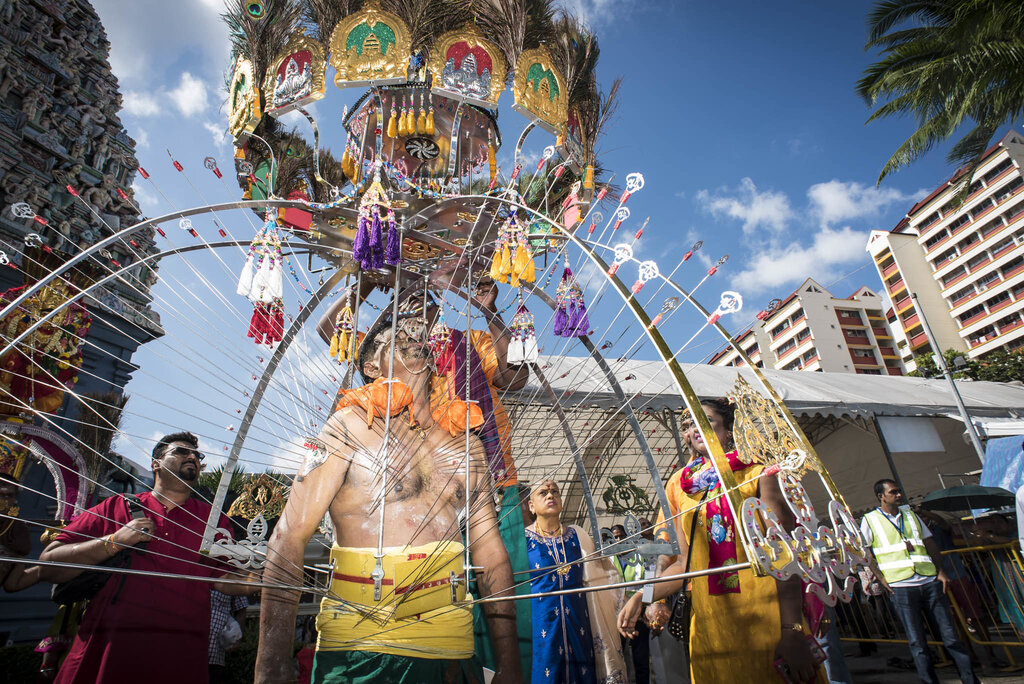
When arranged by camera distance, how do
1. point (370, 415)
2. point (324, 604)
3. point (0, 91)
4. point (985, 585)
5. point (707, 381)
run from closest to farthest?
point (324, 604) → point (370, 415) → point (985, 585) → point (0, 91) → point (707, 381)

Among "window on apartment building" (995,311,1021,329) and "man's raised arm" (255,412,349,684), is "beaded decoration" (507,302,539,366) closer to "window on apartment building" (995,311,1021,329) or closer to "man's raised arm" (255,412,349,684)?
"man's raised arm" (255,412,349,684)

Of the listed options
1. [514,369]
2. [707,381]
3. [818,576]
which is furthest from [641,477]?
[818,576]

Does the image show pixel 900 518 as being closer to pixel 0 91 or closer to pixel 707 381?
pixel 707 381

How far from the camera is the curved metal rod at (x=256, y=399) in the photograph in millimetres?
3090

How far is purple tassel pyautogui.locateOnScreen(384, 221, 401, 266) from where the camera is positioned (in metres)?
3.16

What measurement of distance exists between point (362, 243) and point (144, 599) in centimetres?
220

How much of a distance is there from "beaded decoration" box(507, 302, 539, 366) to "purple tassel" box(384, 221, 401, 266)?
0.93m

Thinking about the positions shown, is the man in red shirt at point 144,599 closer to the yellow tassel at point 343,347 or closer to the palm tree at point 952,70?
the yellow tassel at point 343,347

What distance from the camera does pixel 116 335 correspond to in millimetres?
9453

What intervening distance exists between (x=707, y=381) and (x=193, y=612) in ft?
27.5

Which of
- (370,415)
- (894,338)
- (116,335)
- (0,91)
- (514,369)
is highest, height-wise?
(894,338)

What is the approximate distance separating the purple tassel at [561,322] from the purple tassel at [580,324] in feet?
0.21

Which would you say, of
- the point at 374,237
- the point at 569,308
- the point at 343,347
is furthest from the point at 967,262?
the point at 374,237

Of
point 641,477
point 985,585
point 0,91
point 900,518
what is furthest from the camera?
point 641,477
